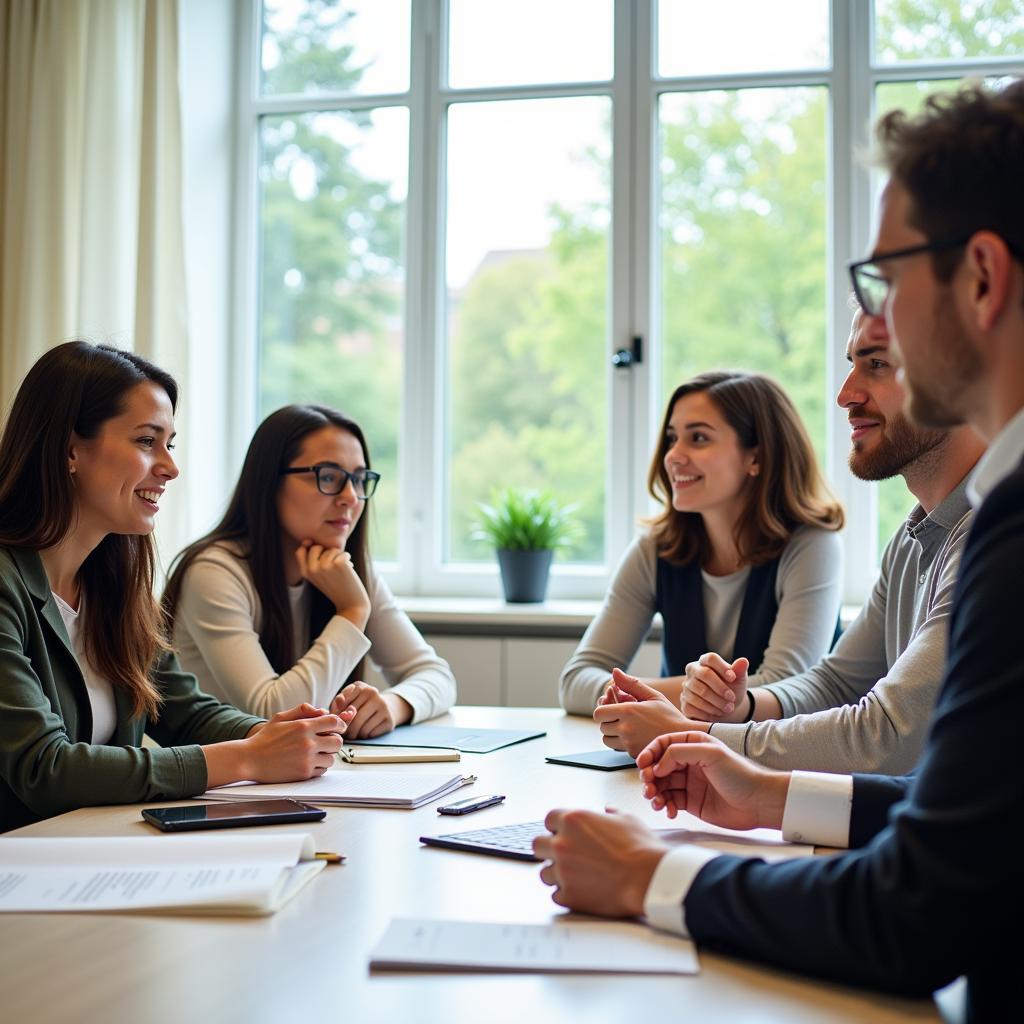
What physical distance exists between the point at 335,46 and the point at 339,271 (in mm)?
792

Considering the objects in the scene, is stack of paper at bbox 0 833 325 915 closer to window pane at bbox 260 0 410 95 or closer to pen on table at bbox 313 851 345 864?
pen on table at bbox 313 851 345 864

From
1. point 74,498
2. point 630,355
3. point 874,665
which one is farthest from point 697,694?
point 630,355

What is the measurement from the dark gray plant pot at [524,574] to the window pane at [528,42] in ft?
5.28

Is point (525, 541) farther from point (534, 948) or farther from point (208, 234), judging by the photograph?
point (534, 948)

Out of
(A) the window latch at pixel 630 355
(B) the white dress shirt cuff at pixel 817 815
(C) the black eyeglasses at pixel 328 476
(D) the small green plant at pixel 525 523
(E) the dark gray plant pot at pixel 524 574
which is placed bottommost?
(B) the white dress shirt cuff at pixel 817 815

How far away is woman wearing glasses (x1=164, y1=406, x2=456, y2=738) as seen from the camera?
238cm

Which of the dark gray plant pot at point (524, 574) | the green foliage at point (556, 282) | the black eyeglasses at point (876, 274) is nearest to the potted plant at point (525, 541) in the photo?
the dark gray plant pot at point (524, 574)

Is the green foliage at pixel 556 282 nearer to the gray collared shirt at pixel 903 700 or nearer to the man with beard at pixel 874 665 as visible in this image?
the man with beard at pixel 874 665

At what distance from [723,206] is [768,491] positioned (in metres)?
1.43

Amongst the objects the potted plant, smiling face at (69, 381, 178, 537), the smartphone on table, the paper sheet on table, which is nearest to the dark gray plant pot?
the potted plant

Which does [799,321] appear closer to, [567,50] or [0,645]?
[567,50]

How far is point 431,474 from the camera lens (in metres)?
4.02

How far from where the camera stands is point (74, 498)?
192 cm

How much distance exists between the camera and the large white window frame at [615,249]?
3723 millimetres
